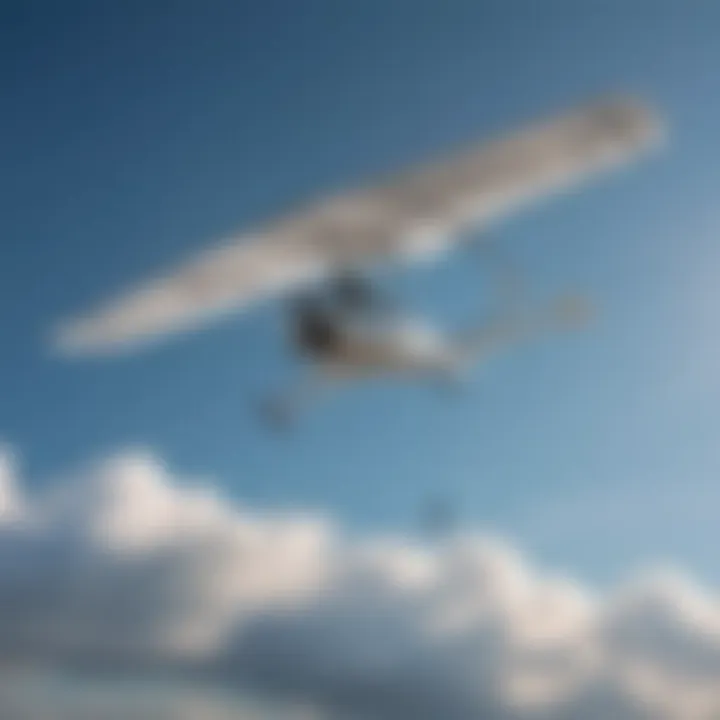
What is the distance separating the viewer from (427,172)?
52.7 ft

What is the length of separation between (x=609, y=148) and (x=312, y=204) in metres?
3.97

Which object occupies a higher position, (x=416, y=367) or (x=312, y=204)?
(x=312, y=204)

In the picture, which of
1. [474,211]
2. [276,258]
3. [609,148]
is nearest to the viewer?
[609,148]

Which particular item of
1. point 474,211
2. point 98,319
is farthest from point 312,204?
point 98,319

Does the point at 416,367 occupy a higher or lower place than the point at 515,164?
lower

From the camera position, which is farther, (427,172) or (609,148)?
(427,172)

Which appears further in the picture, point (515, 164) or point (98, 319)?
point (98, 319)

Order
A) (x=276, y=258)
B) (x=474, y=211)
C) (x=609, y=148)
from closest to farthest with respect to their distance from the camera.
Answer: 1. (x=609, y=148)
2. (x=474, y=211)
3. (x=276, y=258)

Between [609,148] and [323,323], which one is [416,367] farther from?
[609,148]

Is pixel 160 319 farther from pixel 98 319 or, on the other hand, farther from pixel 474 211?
pixel 474 211

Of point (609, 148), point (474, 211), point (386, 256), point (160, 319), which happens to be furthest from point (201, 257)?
point (609, 148)

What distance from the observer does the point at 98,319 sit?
18109mm

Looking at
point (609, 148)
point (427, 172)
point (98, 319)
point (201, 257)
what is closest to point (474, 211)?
point (427, 172)

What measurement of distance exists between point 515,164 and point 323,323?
3819 mm
